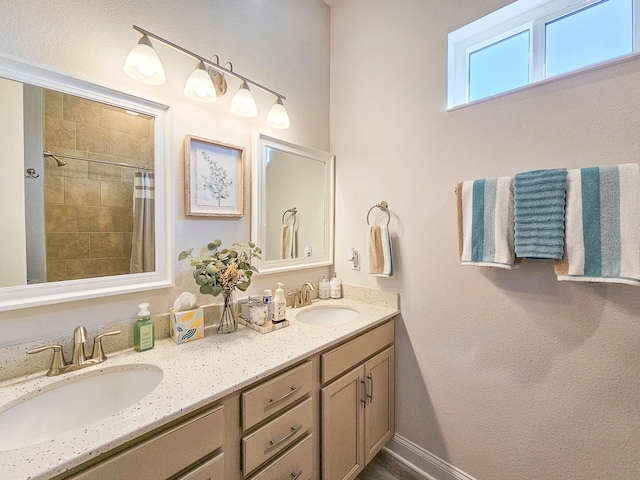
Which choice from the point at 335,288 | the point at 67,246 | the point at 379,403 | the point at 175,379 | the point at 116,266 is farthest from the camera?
the point at 335,288

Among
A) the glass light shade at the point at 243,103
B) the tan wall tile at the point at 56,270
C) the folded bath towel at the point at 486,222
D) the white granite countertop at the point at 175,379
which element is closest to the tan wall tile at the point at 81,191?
the tan wall tile at the point at 56,270

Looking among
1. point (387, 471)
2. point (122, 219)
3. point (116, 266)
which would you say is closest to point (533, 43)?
point (122, 219)

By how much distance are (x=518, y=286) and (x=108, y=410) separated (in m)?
1.65

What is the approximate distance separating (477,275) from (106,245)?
63.0 inches

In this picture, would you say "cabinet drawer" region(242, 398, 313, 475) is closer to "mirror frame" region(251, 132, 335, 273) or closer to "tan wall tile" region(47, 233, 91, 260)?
"mirror frame" region(251, 132, 335, 273)

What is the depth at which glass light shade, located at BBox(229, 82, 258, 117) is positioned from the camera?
1.35 metres

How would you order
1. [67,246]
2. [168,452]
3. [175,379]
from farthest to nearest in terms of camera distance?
[67,246]
[175,379]
[168,452]

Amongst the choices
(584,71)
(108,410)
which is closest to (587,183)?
(584,71)

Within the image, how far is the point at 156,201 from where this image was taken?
1185 mm

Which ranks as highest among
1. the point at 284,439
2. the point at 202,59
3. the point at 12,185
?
the point at 202,59

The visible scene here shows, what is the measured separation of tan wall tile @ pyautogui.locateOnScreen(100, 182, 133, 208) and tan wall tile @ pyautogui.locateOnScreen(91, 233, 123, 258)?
0.12 meters

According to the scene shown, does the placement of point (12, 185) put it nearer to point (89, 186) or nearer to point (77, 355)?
point (89, 186)

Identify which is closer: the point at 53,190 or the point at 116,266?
the point at 53,190

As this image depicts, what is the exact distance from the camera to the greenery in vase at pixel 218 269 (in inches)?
46.9
